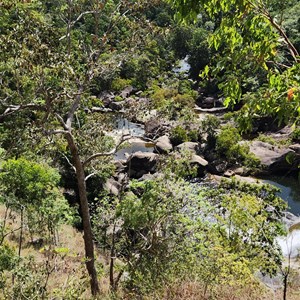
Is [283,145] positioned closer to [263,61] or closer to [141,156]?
[141,156]

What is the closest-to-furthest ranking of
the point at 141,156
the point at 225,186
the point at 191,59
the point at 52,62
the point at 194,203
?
the point at 52,62
the point at 194,203
the point at 225,186
the point at 141,156
the point at 191,59

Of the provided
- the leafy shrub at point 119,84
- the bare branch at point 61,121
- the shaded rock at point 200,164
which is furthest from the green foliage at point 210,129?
the bare branch at point 61,121

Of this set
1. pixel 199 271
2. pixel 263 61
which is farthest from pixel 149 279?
pixel 263 61

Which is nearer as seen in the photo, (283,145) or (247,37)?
(247,37)

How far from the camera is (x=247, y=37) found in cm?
338

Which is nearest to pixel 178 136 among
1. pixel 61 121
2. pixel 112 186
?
pixel 112 186

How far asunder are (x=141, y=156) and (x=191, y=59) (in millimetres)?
25727

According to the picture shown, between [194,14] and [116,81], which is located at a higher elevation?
[194,14]

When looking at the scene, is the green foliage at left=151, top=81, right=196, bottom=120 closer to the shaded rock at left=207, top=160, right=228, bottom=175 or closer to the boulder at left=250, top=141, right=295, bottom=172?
the boulder at left=250, top=141, right=295, bottom=172

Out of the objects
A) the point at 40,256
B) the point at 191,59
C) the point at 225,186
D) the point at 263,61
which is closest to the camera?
the point at 263,61

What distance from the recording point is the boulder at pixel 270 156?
24114mm

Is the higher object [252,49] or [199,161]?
[252,49]

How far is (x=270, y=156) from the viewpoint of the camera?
81.1ft

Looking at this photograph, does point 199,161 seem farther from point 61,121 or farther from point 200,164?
point 61,121
